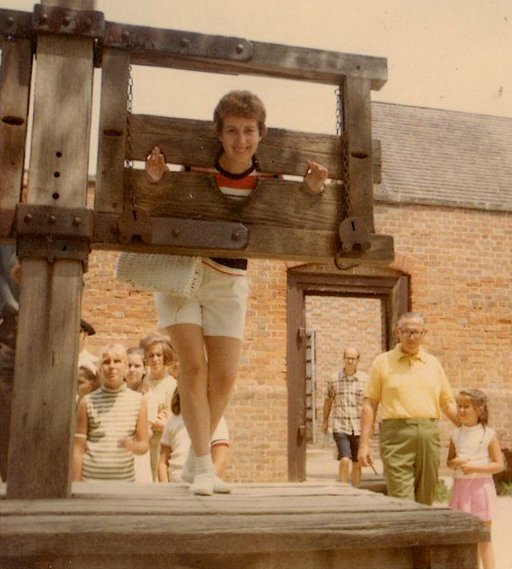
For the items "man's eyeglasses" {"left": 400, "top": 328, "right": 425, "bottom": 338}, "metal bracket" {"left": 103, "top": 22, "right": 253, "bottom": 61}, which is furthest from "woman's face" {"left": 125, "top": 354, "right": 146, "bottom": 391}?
"metal bracket" {"left": 103, "top": 22, "right": 253, "bottom": 61}

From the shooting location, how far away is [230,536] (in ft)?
7.02

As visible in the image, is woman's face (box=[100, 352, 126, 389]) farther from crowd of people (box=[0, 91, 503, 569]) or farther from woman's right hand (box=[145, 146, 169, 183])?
woman's right hand (box=[145, 146, 169, 183])

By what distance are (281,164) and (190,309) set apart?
75 cm

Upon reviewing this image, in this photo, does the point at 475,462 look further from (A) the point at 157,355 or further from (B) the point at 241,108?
(B) the point at 241,108

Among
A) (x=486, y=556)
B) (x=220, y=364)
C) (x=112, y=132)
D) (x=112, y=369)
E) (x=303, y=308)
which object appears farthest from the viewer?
(x=303, y=308)

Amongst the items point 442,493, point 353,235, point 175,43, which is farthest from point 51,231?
point 442,493

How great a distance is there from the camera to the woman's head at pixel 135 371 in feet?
18.7

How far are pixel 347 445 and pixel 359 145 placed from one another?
6.67 meters

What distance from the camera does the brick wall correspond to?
996cm

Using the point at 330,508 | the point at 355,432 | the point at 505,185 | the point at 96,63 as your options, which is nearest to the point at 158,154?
the point at 96,63

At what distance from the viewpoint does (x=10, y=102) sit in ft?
9.80

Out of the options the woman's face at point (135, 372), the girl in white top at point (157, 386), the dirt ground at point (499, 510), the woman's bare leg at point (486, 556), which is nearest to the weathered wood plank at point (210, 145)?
the girl in white top at point (157, 386)

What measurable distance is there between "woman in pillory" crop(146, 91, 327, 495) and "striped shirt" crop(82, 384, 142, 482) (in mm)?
1220

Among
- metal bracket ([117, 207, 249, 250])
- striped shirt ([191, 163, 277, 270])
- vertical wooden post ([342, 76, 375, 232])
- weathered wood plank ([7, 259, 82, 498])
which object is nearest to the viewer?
weathered wood plank ([7, 259, 82, 498])
